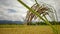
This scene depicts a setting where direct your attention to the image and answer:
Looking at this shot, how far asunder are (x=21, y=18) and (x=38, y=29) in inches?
6.6

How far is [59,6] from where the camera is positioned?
1.00 m

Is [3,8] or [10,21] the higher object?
[3,8]

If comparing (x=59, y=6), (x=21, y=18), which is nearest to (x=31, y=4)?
(x=21, y=18)

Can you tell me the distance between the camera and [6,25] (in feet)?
3.05

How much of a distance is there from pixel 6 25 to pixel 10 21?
0.05m

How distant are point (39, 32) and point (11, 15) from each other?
→ 266 mm

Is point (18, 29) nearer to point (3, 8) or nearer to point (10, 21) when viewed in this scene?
Result: point (10, 21)

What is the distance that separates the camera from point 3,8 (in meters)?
0.96

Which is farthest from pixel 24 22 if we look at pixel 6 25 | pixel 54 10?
pixel 54 10

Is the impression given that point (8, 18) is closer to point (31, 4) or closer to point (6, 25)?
point (6, 25)

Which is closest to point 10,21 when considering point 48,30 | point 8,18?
point 8,18

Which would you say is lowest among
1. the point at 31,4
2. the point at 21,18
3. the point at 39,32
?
the point at 39,32

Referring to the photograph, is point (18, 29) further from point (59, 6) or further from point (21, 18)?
point (59, 6)

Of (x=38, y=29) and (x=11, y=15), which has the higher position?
(x=11, y=15)
